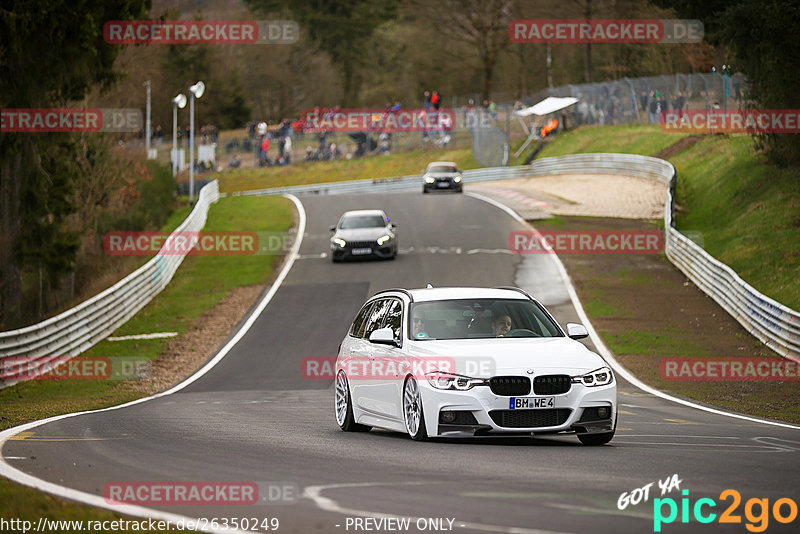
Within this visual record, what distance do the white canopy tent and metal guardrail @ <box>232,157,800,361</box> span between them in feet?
16.6

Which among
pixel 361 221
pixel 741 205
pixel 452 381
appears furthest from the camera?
pixel 741 205

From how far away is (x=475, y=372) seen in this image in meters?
10.6

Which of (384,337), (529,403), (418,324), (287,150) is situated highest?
(287,150)

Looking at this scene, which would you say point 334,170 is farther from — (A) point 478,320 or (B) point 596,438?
(B) point 596,438

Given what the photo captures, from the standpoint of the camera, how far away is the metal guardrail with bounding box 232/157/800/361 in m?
23.0

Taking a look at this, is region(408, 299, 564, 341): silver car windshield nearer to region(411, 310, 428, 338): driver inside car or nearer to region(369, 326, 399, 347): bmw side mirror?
region(411, 310, 428, 338): driver inside car

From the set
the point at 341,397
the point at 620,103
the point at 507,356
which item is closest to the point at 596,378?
the point at 507,356

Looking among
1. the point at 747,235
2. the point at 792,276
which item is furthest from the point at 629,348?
the point at 747,235

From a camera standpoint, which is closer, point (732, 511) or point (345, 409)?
point (732, 511)

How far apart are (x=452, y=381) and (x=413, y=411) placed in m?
0.72

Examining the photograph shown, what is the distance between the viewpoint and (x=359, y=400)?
12.6 meters

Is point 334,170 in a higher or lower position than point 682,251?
higher

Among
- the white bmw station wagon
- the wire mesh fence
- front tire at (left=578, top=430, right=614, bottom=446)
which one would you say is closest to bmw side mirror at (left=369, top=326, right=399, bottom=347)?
the white bmw station wagon

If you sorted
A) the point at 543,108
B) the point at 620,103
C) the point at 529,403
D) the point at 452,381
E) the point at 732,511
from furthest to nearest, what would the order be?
the point at 543,108 → the point at 620,103 → the point at 452,381 → the point at 529,403 → the point at 732,511
